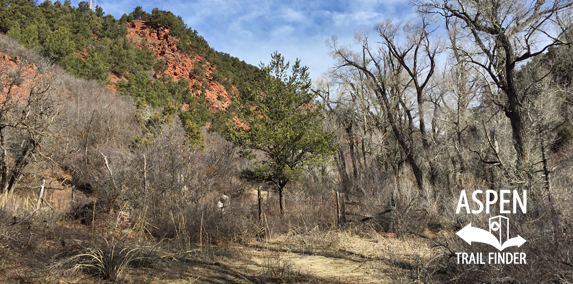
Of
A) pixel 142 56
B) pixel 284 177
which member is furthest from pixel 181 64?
pixel 284 177

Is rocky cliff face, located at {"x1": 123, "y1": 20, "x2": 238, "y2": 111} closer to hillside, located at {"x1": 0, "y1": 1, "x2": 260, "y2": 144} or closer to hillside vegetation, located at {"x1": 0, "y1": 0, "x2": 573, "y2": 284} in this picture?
hillside, located at {"x1": 0, "y1": 1, "x2": 260, "y2": 144}

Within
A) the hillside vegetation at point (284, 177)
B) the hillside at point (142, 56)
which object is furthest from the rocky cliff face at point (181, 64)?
the hillside vegetation at point (284, 177)

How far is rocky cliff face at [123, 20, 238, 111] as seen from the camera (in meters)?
47.4

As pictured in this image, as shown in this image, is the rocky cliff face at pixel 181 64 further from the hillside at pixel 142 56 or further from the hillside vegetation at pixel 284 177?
the hillside vegetation at pixel 284 177

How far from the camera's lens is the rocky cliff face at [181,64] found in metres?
47.4

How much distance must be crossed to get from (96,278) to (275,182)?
971 centimetres

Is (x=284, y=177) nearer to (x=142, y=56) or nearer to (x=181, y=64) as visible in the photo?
(x=142, y=56)

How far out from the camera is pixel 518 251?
403cm

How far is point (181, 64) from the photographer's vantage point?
49.5m

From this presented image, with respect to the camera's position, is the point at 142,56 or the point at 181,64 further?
the point at 181,64

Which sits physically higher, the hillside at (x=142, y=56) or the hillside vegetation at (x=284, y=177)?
the hillside at (x=142, y=56)

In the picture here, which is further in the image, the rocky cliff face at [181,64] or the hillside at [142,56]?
the rocky cliff face at [181,64]

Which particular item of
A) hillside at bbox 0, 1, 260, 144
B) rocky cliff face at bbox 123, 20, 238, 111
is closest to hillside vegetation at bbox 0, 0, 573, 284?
hillside at bbox 0, 1, 260, 144

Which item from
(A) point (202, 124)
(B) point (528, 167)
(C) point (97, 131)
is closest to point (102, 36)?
(A) point (202, 124)
